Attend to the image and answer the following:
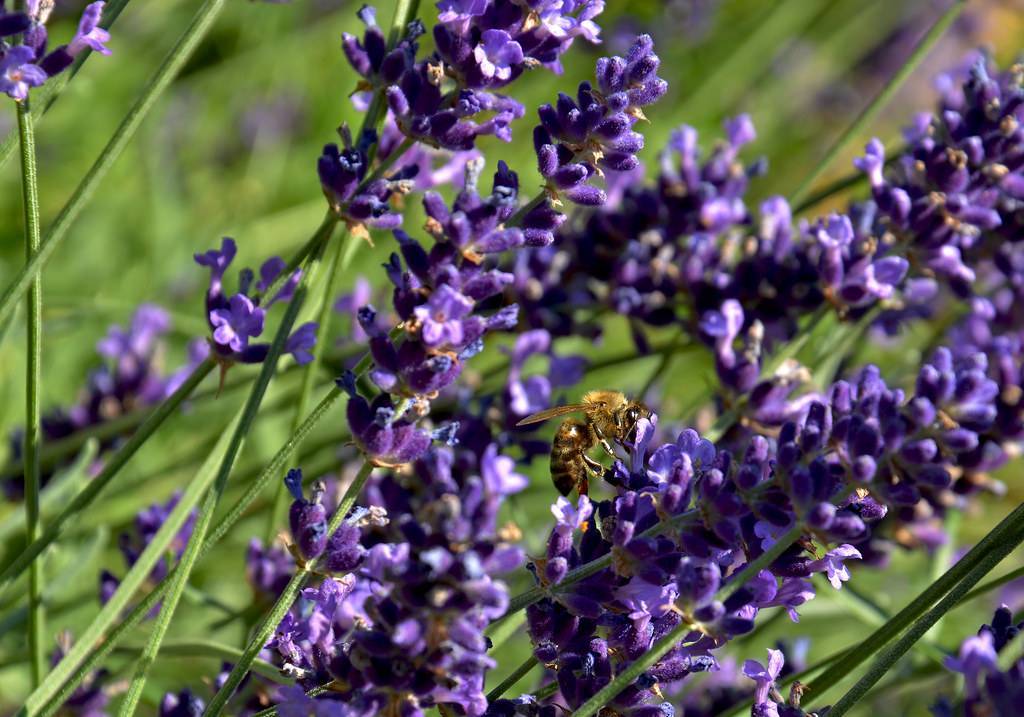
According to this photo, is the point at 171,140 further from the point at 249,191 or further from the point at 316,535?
the point at 316,535

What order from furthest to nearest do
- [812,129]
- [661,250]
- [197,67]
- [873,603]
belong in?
1. [812,129]
2. [197,67]
3. [661,250]
4. [873,603]

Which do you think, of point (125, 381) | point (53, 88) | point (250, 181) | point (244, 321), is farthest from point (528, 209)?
point (250, 181)

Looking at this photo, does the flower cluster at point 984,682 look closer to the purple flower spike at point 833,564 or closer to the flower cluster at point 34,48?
the purple flower spike at point 833,564

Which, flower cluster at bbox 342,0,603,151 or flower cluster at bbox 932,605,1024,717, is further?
flower cluster at bbox 342,0,603,151

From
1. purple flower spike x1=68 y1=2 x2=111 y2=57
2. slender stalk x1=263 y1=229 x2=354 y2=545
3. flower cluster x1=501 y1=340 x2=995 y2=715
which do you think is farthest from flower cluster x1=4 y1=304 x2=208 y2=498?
flower cluster x1=501 y1=340 x2=995 y2=715

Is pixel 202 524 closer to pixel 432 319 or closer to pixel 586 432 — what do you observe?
pixel 432 319

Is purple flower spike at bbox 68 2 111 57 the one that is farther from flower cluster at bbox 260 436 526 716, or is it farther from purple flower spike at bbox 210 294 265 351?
flower cluster at bbox 260 436 526 716

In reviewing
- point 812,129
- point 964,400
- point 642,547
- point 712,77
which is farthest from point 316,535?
point 812,129

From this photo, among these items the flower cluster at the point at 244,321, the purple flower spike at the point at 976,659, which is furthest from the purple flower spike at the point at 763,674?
the flower cluster at the point at 244,321
